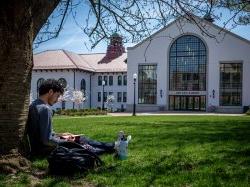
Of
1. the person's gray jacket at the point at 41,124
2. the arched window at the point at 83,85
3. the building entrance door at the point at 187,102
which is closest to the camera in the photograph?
the person's gray jacket at the point at 41,124

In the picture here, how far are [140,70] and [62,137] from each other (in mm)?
56411

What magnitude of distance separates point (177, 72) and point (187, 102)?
14.8 ft

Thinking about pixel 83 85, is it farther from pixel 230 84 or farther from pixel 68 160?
pixel 68 160

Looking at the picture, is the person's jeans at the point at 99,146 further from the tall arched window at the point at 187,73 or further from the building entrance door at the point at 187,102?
the building entrance door at the point at 187,102

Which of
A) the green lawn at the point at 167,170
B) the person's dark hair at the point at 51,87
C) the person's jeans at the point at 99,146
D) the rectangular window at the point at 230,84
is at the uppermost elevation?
the rectangular window at the point at 230,84

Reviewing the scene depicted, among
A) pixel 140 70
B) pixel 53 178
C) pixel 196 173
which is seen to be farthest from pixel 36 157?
pixel 140 70

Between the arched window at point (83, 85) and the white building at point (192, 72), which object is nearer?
the white building at point (192, 72)

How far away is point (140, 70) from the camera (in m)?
63.3

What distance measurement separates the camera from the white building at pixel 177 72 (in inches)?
2272

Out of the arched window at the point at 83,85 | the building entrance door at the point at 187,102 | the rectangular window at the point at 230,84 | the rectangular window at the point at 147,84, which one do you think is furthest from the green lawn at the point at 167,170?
the arched window at the point at 83,85

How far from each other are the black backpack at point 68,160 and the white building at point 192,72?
165 feet

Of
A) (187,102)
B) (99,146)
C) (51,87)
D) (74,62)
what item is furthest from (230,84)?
(51,87)

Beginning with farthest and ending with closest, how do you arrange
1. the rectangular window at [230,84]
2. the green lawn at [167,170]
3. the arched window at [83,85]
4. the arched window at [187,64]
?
the arched window at [83,85] < the arched window at [187,64] < the rectangular window at [230,84] < the green lawn at [167,170]

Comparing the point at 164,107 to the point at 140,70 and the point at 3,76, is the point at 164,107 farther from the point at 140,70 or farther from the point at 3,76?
the point at 3,76
